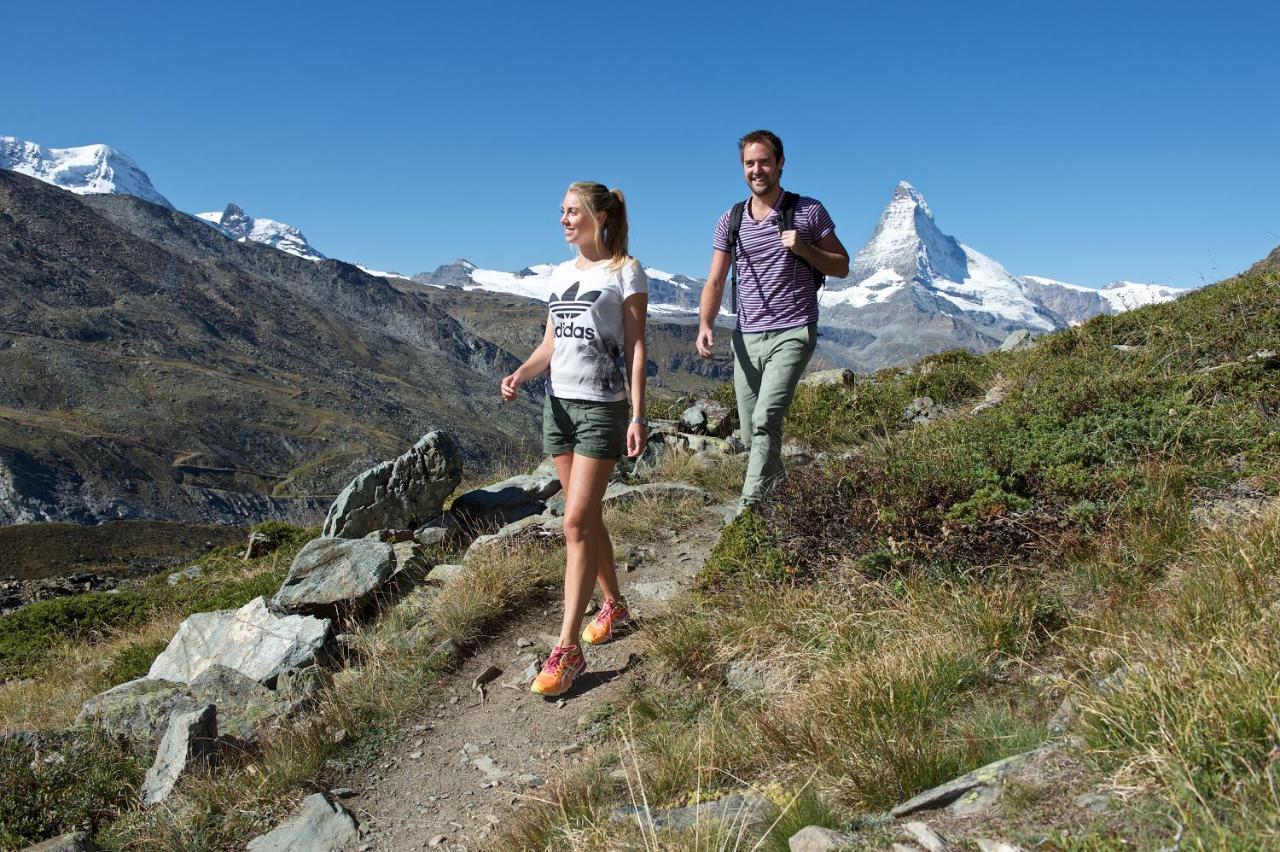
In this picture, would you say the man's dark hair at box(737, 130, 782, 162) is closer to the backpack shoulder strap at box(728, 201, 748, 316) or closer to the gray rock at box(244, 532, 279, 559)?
the backpack shoulder strap at box(728, 201, 748, 316)

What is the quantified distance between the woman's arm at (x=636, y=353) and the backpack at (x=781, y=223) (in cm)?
155

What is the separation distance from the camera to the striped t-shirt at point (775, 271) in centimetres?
632

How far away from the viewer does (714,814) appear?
345 cm

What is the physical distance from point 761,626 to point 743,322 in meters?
2.60

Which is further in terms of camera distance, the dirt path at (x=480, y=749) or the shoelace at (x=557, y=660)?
the shoelace at (x=557, y=660)

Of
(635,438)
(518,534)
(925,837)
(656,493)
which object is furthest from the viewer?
(656,493)

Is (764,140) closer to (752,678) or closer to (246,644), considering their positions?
(752,678)

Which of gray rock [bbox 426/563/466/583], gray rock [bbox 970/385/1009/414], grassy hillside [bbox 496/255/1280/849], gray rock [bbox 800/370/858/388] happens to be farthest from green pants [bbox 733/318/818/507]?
gray rock [bbox 800/370/858/388]

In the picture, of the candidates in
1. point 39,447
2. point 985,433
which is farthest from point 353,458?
point 985,433

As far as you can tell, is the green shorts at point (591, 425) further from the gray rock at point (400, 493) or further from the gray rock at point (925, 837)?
the gray rock at point (400, 493)

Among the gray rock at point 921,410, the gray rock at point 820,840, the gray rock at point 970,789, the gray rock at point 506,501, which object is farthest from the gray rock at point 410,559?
the gray rock at point 921,410

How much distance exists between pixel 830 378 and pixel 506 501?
21.1 feet

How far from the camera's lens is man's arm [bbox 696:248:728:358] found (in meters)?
6.73

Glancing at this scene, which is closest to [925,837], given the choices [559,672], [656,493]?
[559,672]
